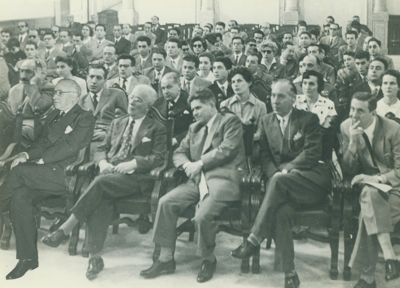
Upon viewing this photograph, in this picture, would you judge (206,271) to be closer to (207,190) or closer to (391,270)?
(207,190)

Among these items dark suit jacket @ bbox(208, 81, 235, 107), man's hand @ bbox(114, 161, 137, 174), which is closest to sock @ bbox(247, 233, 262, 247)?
man's hand @ bbox(114, 161, 137, 174)

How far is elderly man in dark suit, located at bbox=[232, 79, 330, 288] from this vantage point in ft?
10.1

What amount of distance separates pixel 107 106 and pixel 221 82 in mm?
979

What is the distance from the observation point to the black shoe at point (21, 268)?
3.25 metres

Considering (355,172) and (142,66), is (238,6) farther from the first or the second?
(355,172)

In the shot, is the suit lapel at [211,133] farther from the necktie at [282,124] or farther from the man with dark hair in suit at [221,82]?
the man with dark hair in suit at [221,82]

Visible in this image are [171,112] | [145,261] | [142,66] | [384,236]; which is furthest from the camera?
[142,66]

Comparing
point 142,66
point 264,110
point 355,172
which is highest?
point 142,66

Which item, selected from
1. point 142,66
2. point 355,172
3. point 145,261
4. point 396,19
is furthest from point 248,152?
point 396,19

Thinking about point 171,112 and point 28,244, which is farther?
point 171,112

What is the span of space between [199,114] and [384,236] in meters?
1.26

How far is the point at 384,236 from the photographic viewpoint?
116 inches

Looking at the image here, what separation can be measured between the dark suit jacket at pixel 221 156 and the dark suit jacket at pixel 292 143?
17 cm

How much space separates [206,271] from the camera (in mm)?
3170
